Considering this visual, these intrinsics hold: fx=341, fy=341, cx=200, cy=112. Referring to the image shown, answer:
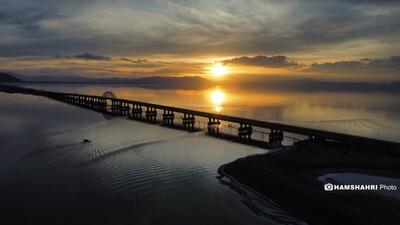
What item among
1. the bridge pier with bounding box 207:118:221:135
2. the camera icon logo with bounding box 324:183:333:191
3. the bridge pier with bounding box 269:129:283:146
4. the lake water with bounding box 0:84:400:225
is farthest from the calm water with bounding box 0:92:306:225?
the bridge pier with bounding box 207:118:221:135

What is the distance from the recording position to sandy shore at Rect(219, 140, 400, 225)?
18219 millimetres

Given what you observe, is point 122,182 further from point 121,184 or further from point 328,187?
point 328,187

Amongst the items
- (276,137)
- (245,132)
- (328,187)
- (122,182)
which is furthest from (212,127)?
(328,187)

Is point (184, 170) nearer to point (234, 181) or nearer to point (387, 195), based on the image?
point (234, 181)

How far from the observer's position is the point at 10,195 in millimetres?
22516

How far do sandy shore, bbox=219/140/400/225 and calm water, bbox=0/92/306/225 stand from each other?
1456mm

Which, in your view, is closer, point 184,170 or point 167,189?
point 167,189

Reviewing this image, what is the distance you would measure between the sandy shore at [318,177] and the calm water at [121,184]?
1.46 metres

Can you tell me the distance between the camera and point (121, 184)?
24.8m

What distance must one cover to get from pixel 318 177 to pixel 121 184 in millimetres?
14430

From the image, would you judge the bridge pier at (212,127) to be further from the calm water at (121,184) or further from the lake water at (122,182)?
the calm water at (121,184)

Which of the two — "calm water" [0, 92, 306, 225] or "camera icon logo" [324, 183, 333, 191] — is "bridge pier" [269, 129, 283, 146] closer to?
"calm water" [0, 92, 306, 225]

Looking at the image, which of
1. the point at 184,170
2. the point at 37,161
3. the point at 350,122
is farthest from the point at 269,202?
the point at 350,122

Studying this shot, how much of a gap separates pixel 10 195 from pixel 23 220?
4585 millimetres
